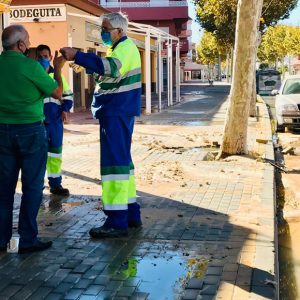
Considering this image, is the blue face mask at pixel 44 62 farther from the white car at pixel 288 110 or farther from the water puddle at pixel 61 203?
the white car at pixel 288 110

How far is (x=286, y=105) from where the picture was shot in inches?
617

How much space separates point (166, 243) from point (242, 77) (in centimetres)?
580

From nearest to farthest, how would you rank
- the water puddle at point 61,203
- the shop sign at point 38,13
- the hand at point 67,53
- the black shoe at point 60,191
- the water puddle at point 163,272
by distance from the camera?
the water puddle at point 163,272 < the hand at point 67,53 < the water puddle at point 61,203 < the black shoe at point 60,191 < the shop sign at point 38,13

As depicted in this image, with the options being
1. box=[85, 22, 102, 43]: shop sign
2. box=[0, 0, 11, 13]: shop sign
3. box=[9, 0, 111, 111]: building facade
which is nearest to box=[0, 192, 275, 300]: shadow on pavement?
box=[0, 0, 11, 13]: shop sign

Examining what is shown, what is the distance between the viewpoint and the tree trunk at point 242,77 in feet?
34.6

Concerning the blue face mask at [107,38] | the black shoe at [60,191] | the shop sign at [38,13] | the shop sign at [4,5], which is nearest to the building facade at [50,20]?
the shop sign at [38,13]

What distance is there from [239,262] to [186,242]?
0.74 meters

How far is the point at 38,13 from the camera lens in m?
21.6

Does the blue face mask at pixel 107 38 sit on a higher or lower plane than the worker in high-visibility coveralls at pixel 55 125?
higher

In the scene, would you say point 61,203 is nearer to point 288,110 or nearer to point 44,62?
point 44,62

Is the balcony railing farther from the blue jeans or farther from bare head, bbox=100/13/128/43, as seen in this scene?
the blue jeans

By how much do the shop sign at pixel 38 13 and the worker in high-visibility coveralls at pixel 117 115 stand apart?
16.4 m

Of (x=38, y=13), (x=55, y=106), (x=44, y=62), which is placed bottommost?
(x=55, y=106)

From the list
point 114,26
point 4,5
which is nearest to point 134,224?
point 114,26
